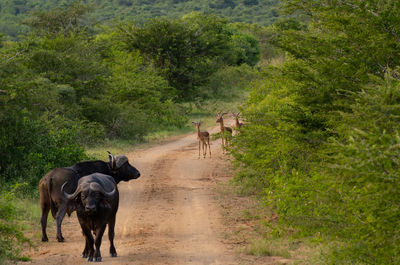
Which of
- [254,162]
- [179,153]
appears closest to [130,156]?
[179,153]

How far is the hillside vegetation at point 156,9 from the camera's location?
91506 mm

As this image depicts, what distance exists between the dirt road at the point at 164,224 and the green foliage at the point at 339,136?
1.36 metres

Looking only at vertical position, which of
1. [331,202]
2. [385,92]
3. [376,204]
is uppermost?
[385,92]

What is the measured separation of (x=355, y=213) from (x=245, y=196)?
795cm

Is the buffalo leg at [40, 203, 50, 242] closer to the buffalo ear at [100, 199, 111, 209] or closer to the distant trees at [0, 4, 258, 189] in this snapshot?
the buffalo ear at [100, 199, 111, 209]

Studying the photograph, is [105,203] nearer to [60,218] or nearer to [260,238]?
[60,218]

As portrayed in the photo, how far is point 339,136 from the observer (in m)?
9.33

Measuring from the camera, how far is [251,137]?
39.2 ft

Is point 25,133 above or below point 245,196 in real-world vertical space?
above

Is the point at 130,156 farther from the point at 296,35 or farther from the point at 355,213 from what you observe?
the point at 355,213

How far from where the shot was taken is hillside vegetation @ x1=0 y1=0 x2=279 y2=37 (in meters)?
91.5

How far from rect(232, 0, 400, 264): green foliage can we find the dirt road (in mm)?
1355

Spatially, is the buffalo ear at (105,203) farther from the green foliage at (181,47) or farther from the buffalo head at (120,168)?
the green foliage at (181,47)

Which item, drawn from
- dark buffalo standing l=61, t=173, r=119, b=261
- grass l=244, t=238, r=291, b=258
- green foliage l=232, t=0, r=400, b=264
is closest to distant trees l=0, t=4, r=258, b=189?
green foliage l=232, t=0, r=400, b=264
